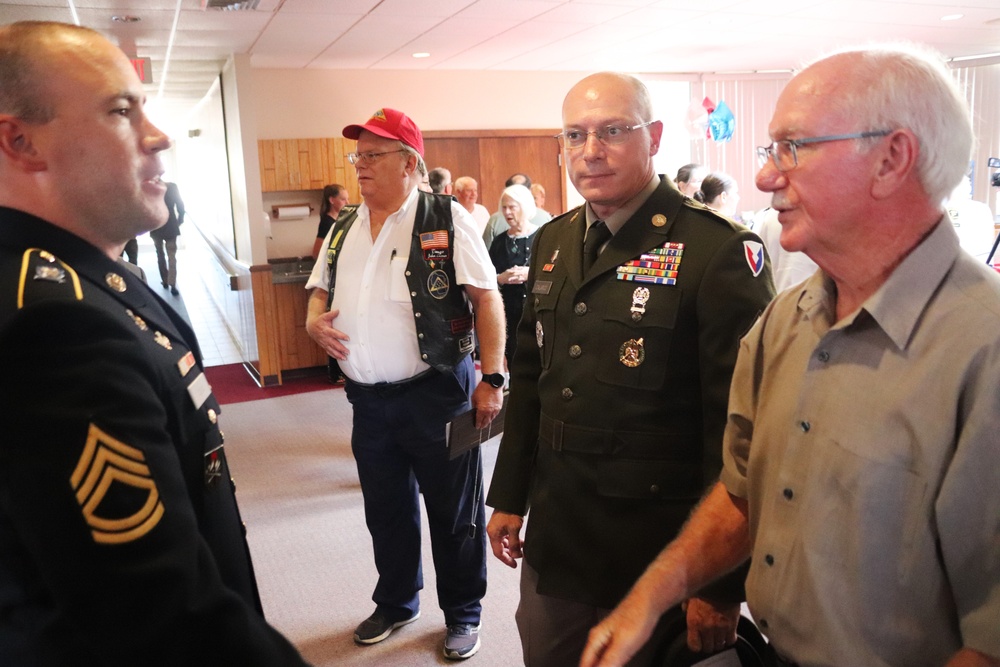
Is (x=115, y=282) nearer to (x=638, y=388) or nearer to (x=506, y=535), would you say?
(x=638, y=388)

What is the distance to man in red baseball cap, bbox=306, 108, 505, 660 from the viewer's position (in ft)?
8.78

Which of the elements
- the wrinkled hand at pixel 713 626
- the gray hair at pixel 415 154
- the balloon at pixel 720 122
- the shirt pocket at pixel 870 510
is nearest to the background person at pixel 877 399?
the shirt pocket at pixel 870 510

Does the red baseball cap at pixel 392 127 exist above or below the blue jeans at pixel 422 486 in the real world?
above

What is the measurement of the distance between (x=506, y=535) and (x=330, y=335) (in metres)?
1.07

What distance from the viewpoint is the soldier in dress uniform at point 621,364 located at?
5.41ft

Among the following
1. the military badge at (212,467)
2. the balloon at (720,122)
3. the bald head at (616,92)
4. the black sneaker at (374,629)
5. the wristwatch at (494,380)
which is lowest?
the black sneaker at (374,629)

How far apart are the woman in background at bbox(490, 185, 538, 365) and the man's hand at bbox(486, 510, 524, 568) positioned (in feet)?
11.5

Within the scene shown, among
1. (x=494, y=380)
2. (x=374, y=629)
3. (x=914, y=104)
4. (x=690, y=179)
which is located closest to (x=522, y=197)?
(x=690, y=179)

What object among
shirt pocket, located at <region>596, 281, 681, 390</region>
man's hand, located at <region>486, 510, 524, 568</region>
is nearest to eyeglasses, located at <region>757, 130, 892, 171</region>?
shirt pocket, located at <region>596, 281, 681, 390</region>

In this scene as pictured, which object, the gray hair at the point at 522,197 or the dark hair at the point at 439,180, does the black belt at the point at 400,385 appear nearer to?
the gray hair at the point at 522,197

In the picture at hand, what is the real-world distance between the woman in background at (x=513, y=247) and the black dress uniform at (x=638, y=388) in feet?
11.9

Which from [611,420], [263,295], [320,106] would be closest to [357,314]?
[611,420]

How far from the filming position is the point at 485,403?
2719mm

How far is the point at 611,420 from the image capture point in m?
1.69
